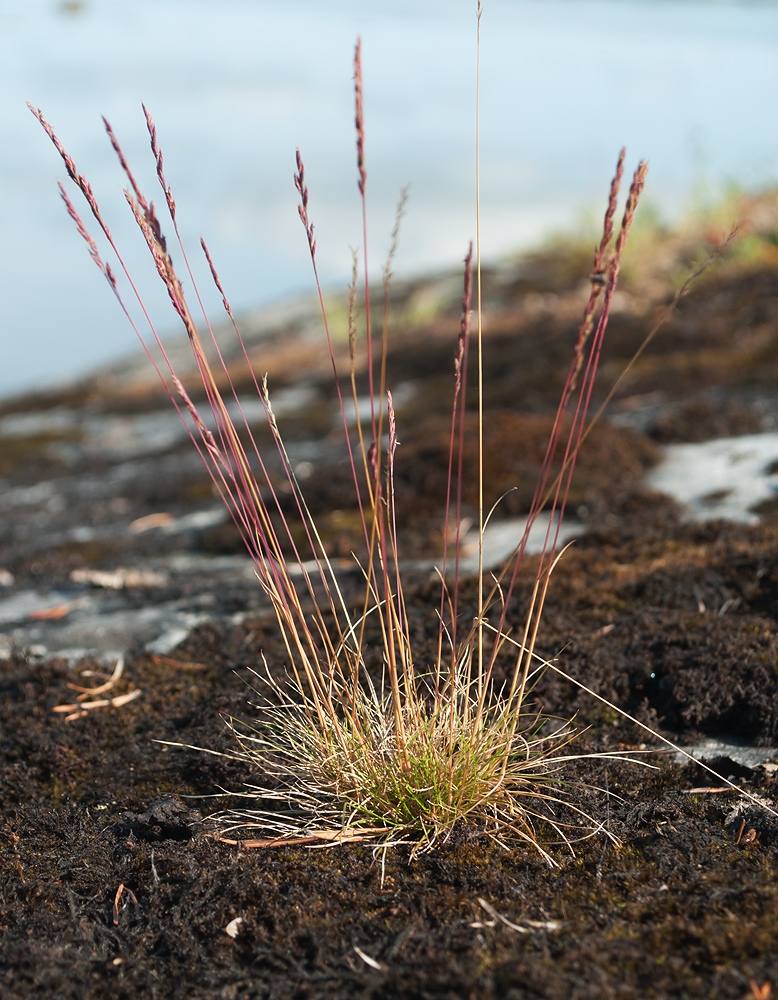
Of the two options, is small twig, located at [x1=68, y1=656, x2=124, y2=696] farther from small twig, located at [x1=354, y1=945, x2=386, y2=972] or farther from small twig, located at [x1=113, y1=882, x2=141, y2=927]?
small twig, located at [x1=354, y1=945, x2=386, y2=972]

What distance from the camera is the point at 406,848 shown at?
190 centimetres

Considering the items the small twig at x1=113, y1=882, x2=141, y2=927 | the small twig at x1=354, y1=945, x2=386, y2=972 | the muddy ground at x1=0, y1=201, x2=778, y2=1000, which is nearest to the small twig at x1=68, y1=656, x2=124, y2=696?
the muddy ground at x1=0, y1=201, x2=778, y2=1000

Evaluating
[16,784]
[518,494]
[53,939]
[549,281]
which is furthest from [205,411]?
[53,939]

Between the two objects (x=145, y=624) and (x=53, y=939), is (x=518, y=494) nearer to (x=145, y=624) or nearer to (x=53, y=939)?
(x=145, y=624)

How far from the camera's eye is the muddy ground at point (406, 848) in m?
1.53

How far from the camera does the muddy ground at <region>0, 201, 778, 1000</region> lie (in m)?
1.53

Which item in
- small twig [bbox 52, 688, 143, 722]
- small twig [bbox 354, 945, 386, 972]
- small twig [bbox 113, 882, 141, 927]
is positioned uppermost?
small twig [bbox 354, 945, 386, 972]

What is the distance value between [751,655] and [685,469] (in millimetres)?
2451

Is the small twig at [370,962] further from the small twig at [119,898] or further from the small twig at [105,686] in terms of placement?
the small twig at [105,686]

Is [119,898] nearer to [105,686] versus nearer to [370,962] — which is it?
[370,962]

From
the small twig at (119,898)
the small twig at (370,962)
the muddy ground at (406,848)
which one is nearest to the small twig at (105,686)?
the muddy ground at (406,848)

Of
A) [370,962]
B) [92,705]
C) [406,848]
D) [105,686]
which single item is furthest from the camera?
[105,686]

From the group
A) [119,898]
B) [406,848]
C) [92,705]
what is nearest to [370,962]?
[406,848]

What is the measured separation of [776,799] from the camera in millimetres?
1957
